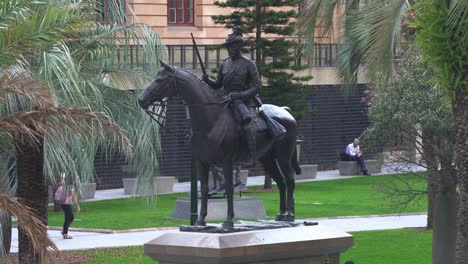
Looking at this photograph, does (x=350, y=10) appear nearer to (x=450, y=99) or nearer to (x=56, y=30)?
(x=450, y=99)

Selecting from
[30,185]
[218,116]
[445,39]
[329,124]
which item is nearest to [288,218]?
[218,116]

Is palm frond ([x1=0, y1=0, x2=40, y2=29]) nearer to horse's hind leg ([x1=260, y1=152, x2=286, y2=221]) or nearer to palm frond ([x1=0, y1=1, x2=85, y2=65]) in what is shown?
palm frond ([x1=0, y1=1, x2=85, y2=65])

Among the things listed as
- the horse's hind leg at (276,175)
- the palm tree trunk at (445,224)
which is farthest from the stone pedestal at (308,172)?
the horse's hind leg at (276,175)

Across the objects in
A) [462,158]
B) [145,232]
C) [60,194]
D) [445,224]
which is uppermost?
[462,158]

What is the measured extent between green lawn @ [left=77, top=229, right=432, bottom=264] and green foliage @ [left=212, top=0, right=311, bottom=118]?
12883 mm

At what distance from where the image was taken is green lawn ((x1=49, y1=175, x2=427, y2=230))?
101ft

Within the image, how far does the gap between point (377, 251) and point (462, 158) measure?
287 inches

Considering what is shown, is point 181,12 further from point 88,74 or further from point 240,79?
point 240,79

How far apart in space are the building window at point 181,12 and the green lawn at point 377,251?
2147 cm

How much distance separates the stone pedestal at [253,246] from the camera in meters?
14.6

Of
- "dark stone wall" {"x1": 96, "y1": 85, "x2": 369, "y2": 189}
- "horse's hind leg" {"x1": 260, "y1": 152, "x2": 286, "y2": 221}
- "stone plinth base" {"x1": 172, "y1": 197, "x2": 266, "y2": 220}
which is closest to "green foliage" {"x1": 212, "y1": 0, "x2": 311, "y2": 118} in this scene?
"dark stone wall" {"x1": 96, "y1": 85, "x2": 369, "y2": 189}

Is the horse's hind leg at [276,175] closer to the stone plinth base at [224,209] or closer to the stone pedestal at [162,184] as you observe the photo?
the stone plinth base at [224,209]

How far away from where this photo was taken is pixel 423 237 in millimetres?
27844

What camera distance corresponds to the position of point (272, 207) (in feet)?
→ 111
